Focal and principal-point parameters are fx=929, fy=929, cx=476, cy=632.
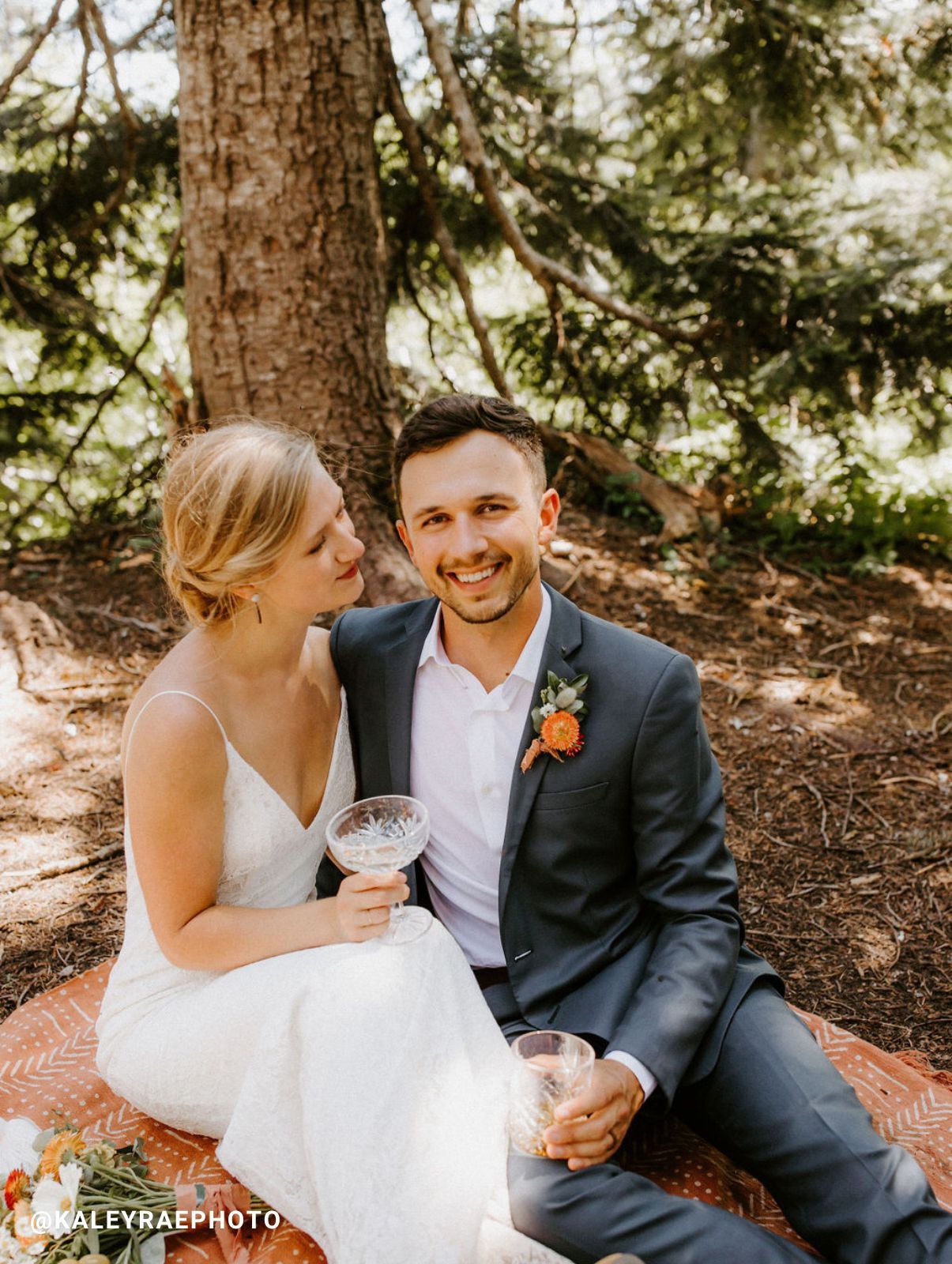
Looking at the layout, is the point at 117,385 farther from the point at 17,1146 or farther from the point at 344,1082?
the point at 344,1082

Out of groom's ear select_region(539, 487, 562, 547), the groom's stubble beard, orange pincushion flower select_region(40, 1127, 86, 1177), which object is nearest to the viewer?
orange pincushion flower select_region(40, 1127, 86, 1177)

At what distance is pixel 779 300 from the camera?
577 cm

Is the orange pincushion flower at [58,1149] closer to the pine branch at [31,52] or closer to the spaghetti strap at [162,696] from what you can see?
the spaghetti strap at [162,696]

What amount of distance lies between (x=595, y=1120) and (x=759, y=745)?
283cm

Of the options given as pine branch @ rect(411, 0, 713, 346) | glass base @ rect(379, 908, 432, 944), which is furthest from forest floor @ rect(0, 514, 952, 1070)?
glass base @ rect(379, 908, 432, 944)

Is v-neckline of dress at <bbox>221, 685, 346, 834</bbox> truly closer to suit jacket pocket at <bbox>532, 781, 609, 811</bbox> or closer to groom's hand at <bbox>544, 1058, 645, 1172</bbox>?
suit jacket pocket at <bbox>532, 781, 609, 811</bbox>

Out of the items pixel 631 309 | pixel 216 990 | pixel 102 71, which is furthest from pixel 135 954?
pixel 102 71

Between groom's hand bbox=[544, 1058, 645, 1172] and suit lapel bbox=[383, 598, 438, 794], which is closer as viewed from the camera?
groom's hand bbox=[544, 1058, 645, 1172]

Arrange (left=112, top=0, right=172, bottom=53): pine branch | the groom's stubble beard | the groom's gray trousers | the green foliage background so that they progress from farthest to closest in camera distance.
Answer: the green foliage background, (left=112, top=0, right=172, bottom=53): pine branch, the groom's stubble beard, the groom's gray trousers

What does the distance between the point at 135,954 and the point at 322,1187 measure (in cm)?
84

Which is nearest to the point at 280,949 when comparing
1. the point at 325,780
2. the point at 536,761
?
the point at 325,780

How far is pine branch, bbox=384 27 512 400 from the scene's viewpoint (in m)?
5.00

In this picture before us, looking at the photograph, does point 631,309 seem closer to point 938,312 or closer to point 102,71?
point 938,312

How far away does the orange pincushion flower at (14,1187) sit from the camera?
2.12 metres
